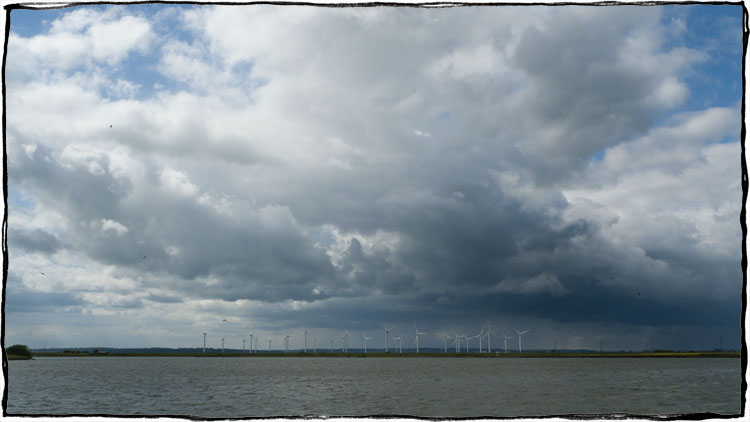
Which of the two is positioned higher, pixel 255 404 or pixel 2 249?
pixel 2 249

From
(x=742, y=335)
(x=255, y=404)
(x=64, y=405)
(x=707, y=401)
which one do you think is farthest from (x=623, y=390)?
(x=742, y=335)

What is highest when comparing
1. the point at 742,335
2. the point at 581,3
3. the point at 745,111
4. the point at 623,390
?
the point at 581,3

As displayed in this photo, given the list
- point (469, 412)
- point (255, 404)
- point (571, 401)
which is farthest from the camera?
point (571, 401)

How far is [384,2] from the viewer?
1304 centimetres

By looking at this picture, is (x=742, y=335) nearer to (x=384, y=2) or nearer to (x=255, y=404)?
(x=384, y=2)

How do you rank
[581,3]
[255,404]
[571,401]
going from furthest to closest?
[571,401], [255,404], [581,3]

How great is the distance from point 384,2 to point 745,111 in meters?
7.74

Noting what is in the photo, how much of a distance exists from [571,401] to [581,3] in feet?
208

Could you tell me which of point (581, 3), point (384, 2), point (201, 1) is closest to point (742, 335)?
point (581, 3)

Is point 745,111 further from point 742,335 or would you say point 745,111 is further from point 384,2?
point 384,2

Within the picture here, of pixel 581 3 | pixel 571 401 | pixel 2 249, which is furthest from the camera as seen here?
pixel 571 401

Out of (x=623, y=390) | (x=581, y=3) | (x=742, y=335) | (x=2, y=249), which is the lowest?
(x=623, y=390)

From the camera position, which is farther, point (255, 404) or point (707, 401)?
point (707, 401)

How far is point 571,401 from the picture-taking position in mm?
68062
